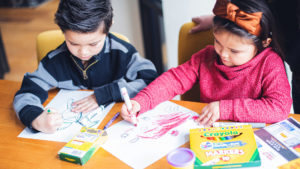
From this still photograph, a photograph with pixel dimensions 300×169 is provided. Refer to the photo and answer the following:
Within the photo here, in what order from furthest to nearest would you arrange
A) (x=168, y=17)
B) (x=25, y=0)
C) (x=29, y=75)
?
1. (x=25, y=0)
2. (x=168, y=17)
3. (x=29, y=75)

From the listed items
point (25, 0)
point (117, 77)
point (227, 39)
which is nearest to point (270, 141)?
point (227, 39)

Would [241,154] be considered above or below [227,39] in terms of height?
below

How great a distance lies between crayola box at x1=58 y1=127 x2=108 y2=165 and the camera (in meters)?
0.95

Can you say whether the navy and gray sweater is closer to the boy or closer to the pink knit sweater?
the boy

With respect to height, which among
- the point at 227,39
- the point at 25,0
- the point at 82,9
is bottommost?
the point at 25,0

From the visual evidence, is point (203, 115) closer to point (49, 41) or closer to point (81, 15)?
point (81, 15)

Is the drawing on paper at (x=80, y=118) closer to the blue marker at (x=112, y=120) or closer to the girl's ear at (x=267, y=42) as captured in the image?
the blue marker at (x=112, y=120)

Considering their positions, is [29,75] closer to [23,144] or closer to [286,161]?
[23,144]

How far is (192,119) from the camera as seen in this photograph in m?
1.10

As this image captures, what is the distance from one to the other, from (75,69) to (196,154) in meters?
0.74

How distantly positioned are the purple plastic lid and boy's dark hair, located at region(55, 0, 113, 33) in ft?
2.00

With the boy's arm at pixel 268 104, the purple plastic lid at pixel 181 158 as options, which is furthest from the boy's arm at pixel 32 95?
the boy's arm at pixel 268 104

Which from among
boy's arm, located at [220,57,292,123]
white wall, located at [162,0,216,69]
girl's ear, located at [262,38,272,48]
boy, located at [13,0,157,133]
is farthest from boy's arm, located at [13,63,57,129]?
white wall, located at [162,0,216,69]

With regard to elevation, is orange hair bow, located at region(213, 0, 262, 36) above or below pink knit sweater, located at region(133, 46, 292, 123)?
above
